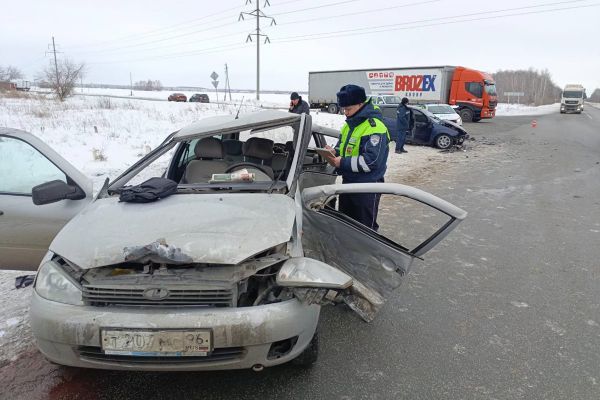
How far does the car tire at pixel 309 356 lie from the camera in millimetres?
2525

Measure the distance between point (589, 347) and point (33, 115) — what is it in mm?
17099

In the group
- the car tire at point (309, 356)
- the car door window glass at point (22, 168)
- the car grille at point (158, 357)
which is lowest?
the car tire at point (309, 356)

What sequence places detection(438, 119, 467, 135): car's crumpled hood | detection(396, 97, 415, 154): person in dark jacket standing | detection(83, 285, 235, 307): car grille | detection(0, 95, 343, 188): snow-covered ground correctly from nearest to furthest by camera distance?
detection(83, 285, 235, 307): car grille → detection(0, 95, 343, 188): snow-covered ground → detection(396, 97, 415, 154): person in dark jacket standing → detection(438, 119, 467, 135): car's crumpled hood

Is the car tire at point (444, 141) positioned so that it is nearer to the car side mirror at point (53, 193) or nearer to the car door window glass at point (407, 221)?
the car door window glass at point (407, 221)

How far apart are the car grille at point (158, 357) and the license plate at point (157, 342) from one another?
0.17ft

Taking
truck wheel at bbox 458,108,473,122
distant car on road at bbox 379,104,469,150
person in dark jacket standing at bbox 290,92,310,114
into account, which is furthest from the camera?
truck wheel at bbox 458,108,473,122

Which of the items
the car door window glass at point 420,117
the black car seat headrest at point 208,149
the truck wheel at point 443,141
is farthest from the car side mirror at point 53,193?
the car door window glass at point 420,117

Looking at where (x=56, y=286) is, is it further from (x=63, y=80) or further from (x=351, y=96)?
(x=63, y=80)

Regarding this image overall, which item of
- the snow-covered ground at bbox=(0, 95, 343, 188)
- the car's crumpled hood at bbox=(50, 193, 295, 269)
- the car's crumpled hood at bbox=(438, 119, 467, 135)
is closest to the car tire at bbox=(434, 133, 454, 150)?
the car's crumpled hood at bbox=(438, 119, 467, 135)

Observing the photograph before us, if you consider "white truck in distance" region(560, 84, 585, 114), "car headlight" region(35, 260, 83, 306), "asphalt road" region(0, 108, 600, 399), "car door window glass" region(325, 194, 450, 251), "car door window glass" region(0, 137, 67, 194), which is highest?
"white truck in distance" region(560, 84, 585, 114)

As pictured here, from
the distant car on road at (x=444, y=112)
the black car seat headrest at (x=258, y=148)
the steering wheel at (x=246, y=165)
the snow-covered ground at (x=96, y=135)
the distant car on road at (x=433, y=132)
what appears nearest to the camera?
the steering wheel at (x=246, y=165)

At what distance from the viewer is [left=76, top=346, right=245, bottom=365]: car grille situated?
80.8 inches

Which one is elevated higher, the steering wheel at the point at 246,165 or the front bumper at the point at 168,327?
the steering wheel at the point at 246,165

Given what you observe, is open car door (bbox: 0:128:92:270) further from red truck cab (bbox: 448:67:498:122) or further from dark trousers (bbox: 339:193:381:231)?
red truck cab (bbox: 448:67:498:122)
